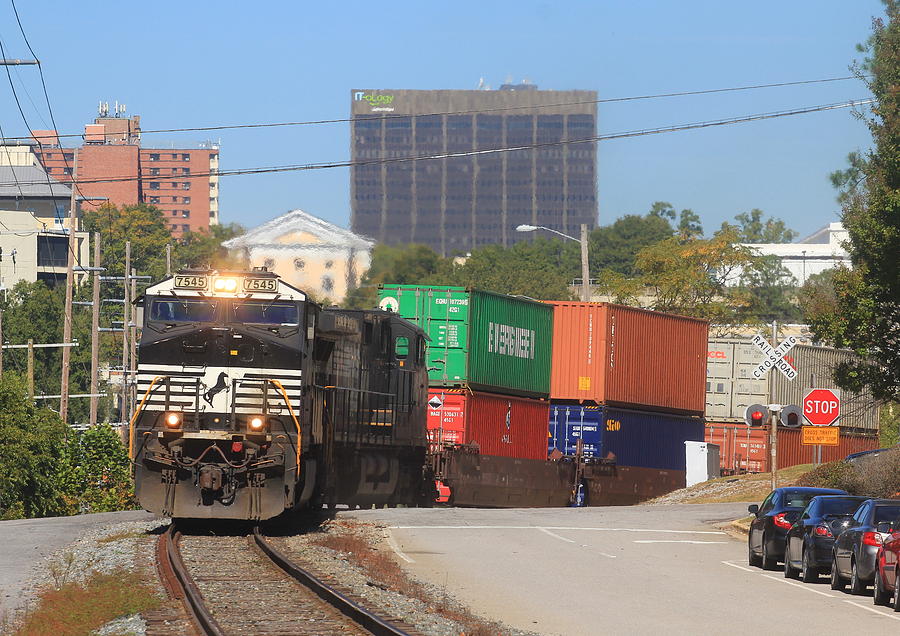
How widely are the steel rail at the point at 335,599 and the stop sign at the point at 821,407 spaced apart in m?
15.2

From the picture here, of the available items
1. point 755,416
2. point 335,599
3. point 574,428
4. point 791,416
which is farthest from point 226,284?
point 574,428

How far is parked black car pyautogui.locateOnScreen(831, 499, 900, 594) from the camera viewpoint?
1878cm

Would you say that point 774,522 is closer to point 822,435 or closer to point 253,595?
point 822,435

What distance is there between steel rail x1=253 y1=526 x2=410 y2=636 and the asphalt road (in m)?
1.94

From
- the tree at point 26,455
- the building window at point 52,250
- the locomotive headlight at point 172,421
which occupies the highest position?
the building window at point 52,250

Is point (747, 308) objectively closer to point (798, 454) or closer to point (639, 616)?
point (798, 454)

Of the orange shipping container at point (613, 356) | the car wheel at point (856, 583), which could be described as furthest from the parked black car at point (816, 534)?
the orange shipping container at point (613, 356)

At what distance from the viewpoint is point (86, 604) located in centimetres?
1536

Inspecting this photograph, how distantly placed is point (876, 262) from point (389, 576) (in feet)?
44.1

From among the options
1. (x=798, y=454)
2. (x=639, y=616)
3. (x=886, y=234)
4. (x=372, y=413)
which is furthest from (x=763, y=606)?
(x=798, y=454)

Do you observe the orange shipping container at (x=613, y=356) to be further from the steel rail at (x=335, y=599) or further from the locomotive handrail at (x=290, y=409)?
the steel rail at (x=335, y=599)

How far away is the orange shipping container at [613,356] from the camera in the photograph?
43750 millimetres

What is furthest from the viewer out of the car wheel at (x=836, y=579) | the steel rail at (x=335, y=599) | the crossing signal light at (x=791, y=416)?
the crossing signal light at (x=791, y=416)

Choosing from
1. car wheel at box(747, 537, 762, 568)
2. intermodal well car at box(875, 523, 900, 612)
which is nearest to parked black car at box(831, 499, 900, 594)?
intermodal well car at box(875, 523, 900, 612)
